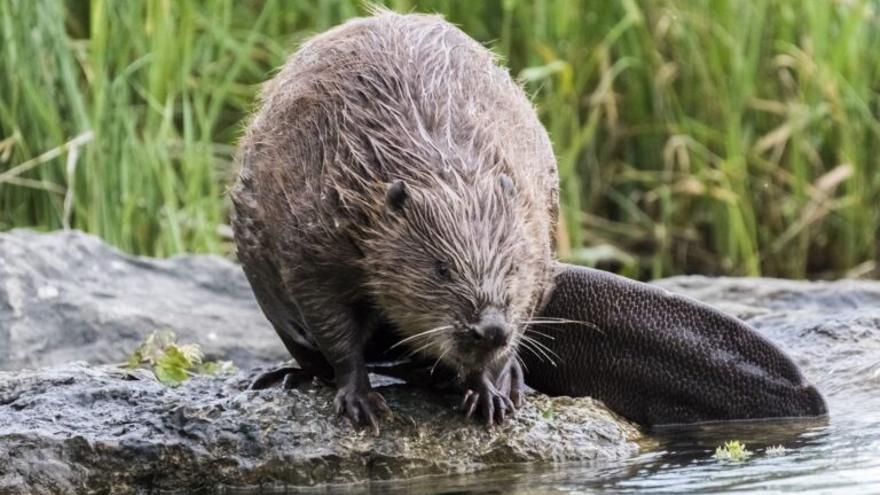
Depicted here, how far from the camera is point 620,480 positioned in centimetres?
441

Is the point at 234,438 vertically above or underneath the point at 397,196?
underneath

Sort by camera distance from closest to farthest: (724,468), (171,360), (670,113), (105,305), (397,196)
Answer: (724,468) → (397,196) → (171,360) → (105,305) → (670,113)

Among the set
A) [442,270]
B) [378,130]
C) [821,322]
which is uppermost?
[378,130]

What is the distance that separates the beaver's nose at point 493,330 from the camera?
434 cm

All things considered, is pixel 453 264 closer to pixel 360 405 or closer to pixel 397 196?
pixel 397 196

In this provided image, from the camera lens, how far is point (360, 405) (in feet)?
15.5

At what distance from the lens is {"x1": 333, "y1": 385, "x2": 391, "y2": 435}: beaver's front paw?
4703mm

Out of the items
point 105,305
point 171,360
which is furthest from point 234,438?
point 105,305

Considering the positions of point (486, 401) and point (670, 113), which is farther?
point (670, 113)

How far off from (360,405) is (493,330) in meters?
0.57

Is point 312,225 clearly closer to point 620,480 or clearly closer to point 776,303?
point 620,480

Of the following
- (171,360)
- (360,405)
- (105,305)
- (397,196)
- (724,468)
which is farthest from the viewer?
(105,305)

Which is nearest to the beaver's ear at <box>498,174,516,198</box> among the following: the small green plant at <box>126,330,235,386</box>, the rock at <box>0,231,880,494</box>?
the rock at <box>0,231,880,494</box>

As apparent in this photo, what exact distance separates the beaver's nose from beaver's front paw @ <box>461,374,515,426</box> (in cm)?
44
